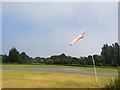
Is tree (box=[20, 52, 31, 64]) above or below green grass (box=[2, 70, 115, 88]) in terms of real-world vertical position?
above

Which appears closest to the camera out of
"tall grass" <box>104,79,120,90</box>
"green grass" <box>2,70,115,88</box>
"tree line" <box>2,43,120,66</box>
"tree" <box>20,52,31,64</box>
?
"tall grass" <box>104,79,120,90</box>

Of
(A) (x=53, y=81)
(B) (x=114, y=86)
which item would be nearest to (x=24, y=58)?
(A) (x=53, y=81)

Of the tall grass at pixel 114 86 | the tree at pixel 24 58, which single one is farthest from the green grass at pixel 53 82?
the tree at pixel 24 58

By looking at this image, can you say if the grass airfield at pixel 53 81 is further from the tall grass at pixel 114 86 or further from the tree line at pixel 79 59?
the tree line at pixel 79 59

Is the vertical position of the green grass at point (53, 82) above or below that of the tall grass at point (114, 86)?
below

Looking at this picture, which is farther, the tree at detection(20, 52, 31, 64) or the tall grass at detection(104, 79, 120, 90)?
the tree at detection(20, 52, 31, 64)

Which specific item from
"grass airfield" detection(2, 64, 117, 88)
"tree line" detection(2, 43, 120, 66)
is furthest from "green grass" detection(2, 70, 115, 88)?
"tree line" detection(2, 43, 120, 66)

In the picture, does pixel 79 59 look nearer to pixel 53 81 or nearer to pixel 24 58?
pixel 24 58

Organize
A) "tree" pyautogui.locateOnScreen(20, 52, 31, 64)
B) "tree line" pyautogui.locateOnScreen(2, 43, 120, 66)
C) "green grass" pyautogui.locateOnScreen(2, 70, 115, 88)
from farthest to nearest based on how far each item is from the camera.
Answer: "tree" pyautogui.locateOnScreen(20, 52, 31, 64), "tree line" pyautogui.locateOnScreen(2, 43, 120, 66), "green grass" pyautogui.locateOnScreen(2, 70, 115, 88)

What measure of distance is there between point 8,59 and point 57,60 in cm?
706

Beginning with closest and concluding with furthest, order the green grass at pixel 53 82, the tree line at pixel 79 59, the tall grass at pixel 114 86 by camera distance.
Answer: the tall grass at pixel 114 86 → the green grass at pixel 53 82 → the tree line at pixel 79 59

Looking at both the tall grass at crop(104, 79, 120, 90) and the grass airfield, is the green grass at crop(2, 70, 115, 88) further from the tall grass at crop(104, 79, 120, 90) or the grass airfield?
the tall grass at crop(104, 79, 120, 90)

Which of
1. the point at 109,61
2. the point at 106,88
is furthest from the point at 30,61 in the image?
the point at 106,88

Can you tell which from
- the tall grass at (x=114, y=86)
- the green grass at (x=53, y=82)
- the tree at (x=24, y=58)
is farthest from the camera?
the tree at (x=24, y=58)
